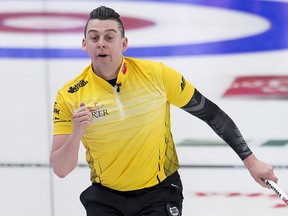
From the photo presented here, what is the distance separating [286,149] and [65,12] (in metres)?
1.53

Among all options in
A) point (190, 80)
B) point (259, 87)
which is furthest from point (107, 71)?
point (259, 87)

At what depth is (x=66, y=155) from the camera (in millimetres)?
2449

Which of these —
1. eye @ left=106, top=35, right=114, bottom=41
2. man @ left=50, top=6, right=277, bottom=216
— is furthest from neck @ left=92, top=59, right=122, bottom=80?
eye @ left=106, top=35, right=114, bottom=41

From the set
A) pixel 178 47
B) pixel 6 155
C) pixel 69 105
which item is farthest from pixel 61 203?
pixel 69 105

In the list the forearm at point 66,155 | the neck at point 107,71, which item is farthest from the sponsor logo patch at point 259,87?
the forearm at point 66,155

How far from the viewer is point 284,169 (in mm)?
3684

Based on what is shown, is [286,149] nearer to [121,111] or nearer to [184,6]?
[184,6]

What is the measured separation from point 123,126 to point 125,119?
0.03m

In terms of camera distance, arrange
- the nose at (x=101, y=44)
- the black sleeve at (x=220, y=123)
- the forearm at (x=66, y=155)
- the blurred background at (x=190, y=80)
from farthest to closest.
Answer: the blurred background at (x=190, y=80) → the black sleeve at (x=220, y=123) → the nose at (x=101, y=44) → the forearm at (x=66, y=155)

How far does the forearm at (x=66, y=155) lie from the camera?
240 centimetres

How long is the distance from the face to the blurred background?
4.09 ft

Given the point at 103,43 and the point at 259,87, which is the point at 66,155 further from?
the point at 259,87

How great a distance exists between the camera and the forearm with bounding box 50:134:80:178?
2402mm

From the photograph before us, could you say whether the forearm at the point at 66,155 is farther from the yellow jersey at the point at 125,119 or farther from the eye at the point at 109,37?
the eye at the point at 109,37
